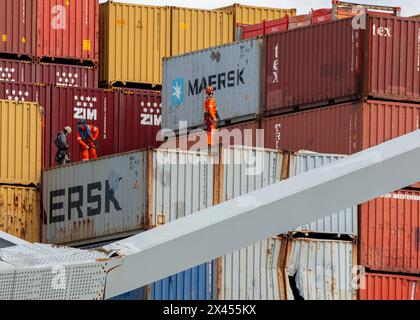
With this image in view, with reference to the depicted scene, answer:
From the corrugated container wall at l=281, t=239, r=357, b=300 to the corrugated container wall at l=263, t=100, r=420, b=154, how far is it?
3.24 meters

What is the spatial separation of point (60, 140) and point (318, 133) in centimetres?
667

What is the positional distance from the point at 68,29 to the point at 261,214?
118ft

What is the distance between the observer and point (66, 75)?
45156 millimetres

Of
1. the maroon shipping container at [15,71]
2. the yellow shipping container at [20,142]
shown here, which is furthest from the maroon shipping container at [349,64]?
the maroon shipping container at [15,71]

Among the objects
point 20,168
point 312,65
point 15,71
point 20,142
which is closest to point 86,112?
point 15,71

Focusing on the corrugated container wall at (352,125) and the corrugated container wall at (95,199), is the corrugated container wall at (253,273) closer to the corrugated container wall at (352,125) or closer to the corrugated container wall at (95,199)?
the corrugated container wall at (95,199)

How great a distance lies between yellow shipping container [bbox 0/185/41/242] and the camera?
35125 mm

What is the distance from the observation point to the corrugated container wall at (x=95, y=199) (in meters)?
32.2

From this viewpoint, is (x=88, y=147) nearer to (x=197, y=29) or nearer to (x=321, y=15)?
(x=321, y=15)

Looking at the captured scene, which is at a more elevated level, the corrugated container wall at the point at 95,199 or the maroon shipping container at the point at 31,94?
the maroon shipping container at the point at 31,94

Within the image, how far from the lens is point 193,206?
3206cm

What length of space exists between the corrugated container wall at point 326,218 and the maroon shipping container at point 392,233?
34cm
